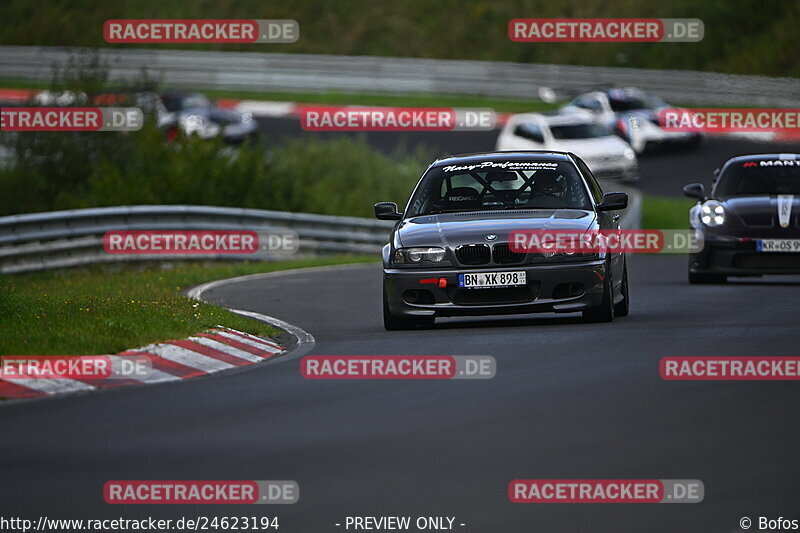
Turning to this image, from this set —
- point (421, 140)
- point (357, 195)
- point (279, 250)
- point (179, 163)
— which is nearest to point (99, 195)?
point (179, 163)

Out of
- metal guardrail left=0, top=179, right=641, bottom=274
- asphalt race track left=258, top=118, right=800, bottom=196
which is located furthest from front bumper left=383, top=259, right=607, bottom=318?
asphalt race track left=258, top=118, right=800, bottom=196

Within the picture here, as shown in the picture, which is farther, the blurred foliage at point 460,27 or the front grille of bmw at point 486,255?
the blurred foliage at point 460,27

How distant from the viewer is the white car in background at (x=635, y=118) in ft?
135

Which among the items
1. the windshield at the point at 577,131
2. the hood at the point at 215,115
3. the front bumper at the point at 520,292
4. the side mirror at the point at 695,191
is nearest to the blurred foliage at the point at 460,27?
the hood at the point at 215,115

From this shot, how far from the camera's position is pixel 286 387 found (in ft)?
33.1

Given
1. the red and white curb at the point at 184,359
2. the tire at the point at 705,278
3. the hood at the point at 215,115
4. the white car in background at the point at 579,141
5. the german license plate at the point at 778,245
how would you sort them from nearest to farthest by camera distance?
the red and white curb at the point at 184,359, the german license plate at the point at 778,245, the tire at the point at 705,278, the white car in background at the point at 579,141, the hood at the point at 215,115

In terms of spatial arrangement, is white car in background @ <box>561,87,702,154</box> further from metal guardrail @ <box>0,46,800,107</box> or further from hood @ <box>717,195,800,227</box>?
hood @ <box>717,195,800,227</box>

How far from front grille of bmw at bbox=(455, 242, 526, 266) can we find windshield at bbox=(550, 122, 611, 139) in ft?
78.5

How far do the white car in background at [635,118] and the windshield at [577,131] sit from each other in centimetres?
293

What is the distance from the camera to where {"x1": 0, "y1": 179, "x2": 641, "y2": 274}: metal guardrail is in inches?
946

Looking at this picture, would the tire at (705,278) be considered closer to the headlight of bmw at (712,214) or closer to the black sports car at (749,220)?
the black sports car at (749,220)

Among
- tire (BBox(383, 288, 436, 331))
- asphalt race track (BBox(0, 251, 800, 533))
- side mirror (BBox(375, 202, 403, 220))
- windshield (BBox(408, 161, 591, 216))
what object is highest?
windshield (BBox(408, 161, 591, 216))

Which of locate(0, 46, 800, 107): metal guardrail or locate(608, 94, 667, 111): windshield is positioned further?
locate(0, 46, 800, 107): metal guardrail

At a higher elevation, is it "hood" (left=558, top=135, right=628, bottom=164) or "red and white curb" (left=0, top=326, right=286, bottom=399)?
"hood" (left=558, top=135, right=628, bottom=164)
